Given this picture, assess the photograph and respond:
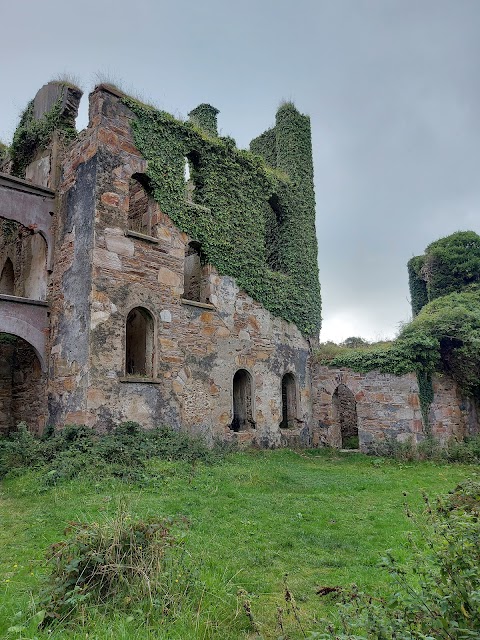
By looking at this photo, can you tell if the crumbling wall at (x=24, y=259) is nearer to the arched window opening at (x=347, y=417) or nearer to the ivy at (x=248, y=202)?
the ivy at (x=248, y=202)

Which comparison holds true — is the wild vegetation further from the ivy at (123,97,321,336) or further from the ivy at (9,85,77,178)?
the ivy at (9,85,77,178)

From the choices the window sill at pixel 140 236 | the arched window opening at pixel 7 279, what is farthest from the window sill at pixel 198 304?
the arched window opening at pixel 7 279

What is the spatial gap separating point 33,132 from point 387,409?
1356 cm

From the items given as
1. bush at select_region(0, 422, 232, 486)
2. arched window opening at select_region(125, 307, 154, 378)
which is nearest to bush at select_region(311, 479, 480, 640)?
bush at select_region(0, 422, 232, 486)

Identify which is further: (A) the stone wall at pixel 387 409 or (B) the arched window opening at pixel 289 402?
(B) the arched window opening at pixel 289 402

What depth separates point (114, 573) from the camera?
14.0 feet

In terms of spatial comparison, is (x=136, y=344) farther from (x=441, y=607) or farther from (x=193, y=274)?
(x=441, y=607)

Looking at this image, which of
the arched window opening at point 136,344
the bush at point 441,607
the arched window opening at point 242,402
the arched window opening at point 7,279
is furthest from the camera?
the arched window opening at point 7,279

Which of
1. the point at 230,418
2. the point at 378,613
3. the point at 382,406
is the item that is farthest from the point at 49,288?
the point at 378,613

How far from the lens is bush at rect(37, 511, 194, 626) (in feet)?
13.3

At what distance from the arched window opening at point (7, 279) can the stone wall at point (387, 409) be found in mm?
10871

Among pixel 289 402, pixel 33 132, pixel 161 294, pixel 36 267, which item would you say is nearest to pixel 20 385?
pixel 36 267

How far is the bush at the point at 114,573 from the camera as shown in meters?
4.04

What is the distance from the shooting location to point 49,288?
43.5 feet
